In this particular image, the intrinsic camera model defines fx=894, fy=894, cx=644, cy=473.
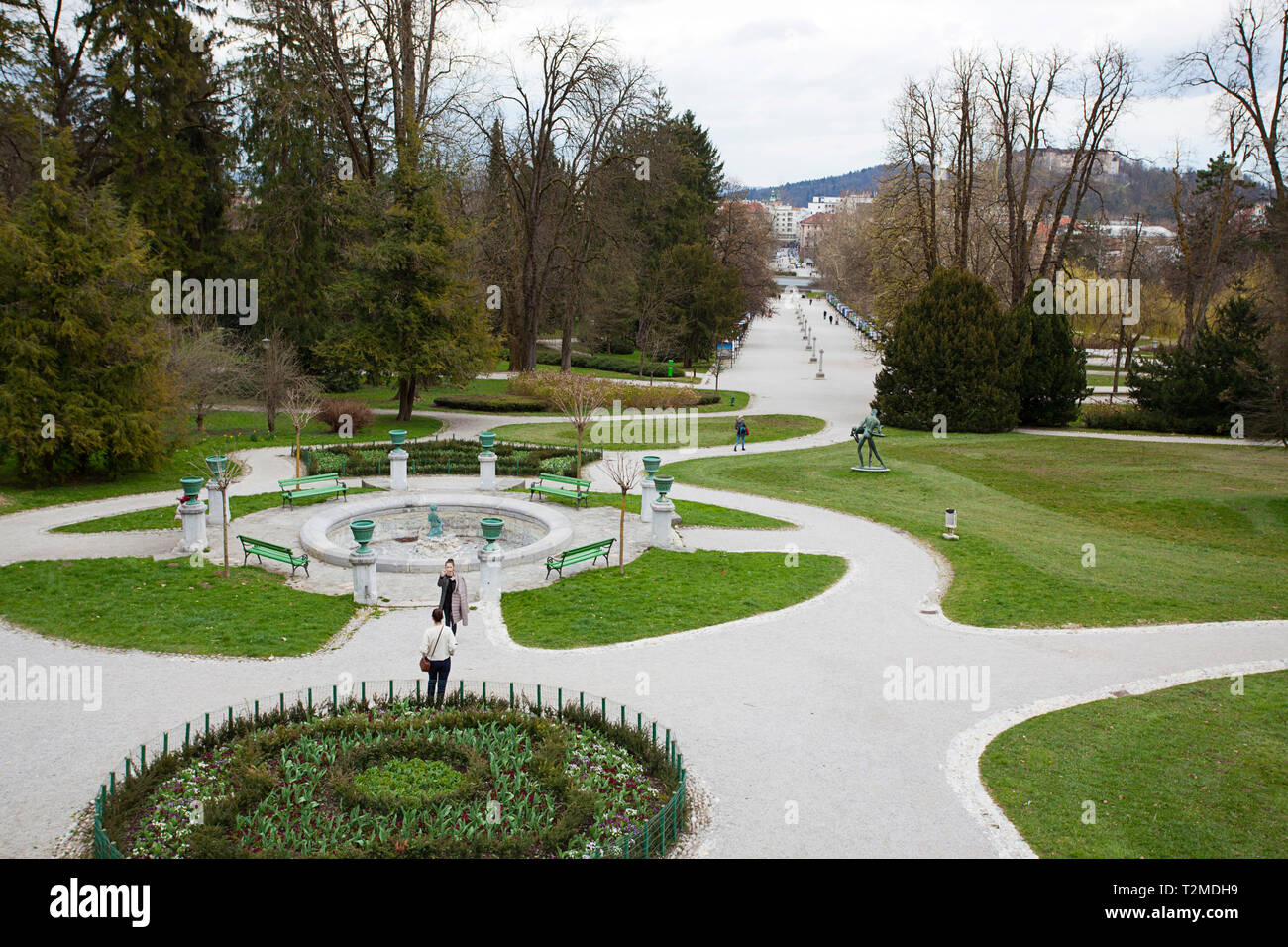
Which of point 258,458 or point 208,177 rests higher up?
point 208,177

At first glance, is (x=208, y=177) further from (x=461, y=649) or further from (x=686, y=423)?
(x=461, y=649)

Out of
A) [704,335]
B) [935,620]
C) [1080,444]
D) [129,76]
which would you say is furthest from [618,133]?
[935,620]

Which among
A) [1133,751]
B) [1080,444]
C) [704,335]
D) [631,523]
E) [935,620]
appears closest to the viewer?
[1133,751]

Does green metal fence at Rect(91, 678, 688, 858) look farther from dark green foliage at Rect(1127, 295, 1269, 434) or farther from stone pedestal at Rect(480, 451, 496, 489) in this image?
dark green foliage at Rect(1127, 295, 1269, 434)

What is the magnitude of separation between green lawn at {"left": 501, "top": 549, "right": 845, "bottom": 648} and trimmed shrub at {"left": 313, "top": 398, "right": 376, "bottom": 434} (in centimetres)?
1783

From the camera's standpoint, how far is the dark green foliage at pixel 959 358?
35.6 meters

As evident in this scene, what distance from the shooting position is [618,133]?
145 ft

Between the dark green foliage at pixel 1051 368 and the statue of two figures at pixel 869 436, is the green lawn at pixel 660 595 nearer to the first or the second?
the statue of two figures at pixel 869 436

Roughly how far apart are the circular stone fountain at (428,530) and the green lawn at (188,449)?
6175mm

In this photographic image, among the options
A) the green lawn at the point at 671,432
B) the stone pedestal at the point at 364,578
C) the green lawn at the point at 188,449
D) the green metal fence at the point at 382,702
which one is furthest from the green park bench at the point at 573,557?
the green lawn at the point at 671,432

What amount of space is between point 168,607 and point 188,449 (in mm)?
15576

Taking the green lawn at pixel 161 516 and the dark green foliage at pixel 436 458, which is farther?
the dark green foliage at pixel 436 458

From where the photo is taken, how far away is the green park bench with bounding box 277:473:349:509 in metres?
20.5

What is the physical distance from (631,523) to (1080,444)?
806 inches
